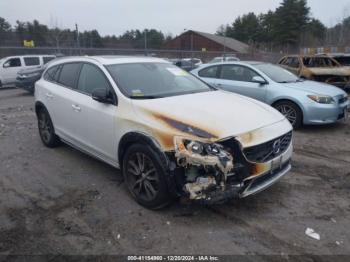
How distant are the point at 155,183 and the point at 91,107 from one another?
4.85 feet

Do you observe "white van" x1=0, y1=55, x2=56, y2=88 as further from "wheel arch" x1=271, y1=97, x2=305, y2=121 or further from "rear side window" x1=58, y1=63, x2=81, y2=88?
"wheel arch" x1=271, y1=97, x2=305, y2=121

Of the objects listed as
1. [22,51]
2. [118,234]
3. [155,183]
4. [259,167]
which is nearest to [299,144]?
[259,167]

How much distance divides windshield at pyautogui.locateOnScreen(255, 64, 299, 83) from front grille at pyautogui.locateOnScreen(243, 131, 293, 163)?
417 centimetres

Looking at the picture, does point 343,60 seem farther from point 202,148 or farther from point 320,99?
point 202,148

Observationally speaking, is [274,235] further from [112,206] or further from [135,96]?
[135,96]

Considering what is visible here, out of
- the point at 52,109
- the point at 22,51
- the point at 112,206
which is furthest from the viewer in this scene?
the point at 22,51

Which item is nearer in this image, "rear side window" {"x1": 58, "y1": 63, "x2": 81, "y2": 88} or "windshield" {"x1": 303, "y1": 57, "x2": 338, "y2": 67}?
"rear side window" {"x1": 58, "y1": 63, "x2": 81, "y2": 88}

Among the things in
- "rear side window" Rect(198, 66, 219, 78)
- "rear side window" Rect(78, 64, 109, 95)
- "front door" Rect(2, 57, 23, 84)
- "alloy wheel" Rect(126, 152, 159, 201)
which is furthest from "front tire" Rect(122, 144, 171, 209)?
"front door" Rect(2, 57, 23, 84)

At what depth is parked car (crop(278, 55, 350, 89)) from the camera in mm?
11625

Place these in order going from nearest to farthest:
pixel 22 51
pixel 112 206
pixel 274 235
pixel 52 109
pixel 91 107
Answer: pixel 274 235
pixel 112 206
pixel 91 107
pixel 52 109
pixel 22 51

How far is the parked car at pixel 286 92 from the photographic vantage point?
7.02 metres

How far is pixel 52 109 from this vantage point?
18.0ft

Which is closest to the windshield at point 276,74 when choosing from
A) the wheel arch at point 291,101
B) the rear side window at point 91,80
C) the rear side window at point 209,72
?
the wheel arch at point 291,101

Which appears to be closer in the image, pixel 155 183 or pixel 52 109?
pixel 155 183
